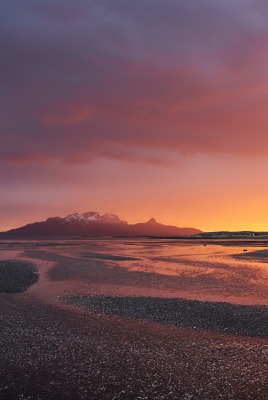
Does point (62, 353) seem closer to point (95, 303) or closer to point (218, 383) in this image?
point (218, 383)

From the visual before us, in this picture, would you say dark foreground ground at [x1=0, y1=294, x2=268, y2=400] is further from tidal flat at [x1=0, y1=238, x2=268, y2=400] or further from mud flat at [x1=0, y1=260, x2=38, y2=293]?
mud flat at [x1=0, y1=260, x2=38, y2=293]

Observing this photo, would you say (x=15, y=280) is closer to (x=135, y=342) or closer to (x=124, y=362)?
(x=135, y=342)

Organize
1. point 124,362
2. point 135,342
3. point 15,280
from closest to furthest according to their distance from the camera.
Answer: point 124,362
point 135,342
point 15,280

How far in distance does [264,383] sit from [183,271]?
34.1m

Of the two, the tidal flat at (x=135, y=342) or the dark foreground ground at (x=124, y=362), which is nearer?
the dark foreground ground at (x=124, y=362)

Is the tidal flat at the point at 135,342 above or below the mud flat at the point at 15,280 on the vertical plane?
below

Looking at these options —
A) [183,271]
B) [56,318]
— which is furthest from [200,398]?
[183,271]

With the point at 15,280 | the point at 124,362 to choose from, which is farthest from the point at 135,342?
the point at 15,280

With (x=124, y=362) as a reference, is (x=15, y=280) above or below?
above

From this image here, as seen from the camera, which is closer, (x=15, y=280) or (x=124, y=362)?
(x=124, y=362)

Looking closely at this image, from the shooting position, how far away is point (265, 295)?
29.3 metres

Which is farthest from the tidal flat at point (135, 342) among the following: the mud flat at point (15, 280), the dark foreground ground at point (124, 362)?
the mud flat at point (15, 280)

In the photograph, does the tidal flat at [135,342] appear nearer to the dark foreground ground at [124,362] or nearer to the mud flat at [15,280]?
the dark foreground ground at [124,362]

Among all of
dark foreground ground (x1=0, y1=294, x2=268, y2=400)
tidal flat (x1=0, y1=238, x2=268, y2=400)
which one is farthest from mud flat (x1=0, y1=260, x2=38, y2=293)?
dark foreground ground (x1=0, y1=294, x2=268, y2=400)
